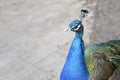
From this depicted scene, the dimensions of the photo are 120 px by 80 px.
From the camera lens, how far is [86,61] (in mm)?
3785

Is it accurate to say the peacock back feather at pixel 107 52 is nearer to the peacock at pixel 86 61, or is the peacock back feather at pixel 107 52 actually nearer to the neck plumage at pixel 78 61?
the peacock at pixel 86 61

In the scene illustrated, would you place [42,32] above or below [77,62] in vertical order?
below

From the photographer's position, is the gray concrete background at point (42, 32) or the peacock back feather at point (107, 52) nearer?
the peacock back feather at point (107, 52)

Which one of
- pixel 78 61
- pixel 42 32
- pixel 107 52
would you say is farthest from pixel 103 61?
pixel 42 32

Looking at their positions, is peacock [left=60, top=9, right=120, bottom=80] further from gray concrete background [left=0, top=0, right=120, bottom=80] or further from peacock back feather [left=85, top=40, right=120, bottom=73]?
gray concrete background [left=0, top=0, right=120, bottom=80]

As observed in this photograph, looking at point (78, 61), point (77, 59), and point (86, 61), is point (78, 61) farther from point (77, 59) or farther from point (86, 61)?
point (86, 61)

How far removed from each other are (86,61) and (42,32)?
1981mm

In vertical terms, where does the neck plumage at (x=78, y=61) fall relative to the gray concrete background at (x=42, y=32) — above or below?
above

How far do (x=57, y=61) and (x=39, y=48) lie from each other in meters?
0.50

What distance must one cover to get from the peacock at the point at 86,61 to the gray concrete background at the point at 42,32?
34.6 inches

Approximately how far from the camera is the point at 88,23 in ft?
18.6

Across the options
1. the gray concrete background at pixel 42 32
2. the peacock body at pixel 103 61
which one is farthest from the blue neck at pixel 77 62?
the gray concrete background at pixel 42 32

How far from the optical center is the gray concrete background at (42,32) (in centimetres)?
477

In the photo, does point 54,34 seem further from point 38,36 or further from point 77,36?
point 77,36
